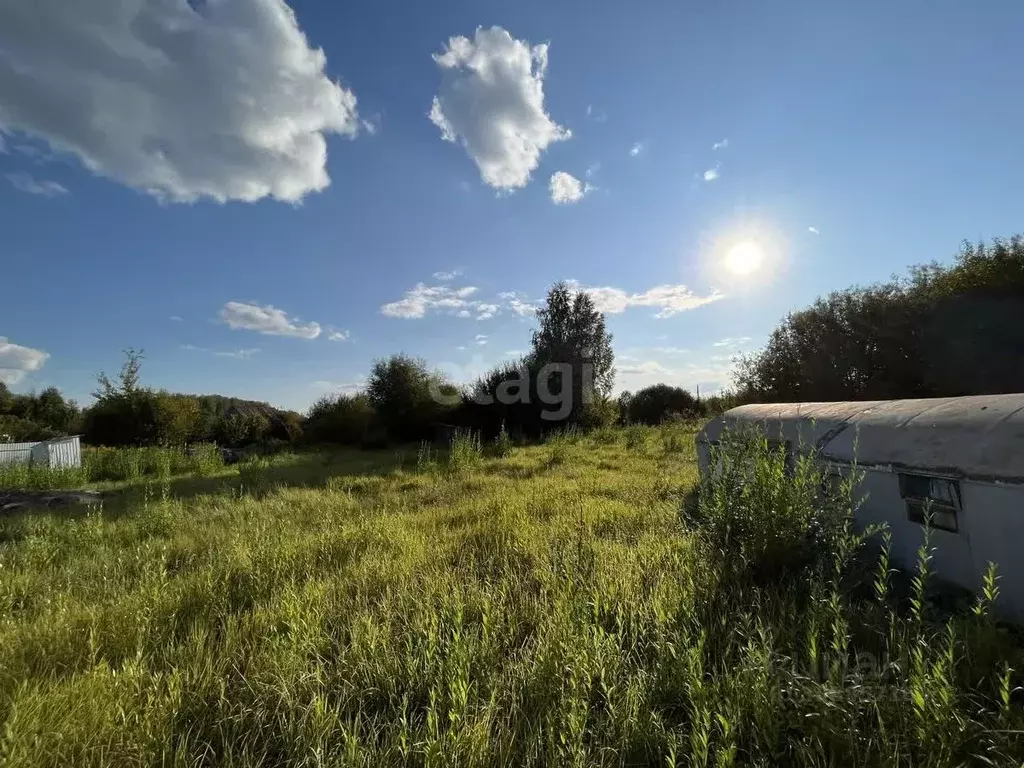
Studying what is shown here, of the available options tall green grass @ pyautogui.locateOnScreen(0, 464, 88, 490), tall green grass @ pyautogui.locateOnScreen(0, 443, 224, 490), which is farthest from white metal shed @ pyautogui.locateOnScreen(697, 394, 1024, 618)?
tall green grass @ pyautogui.locateOnScreen(0, 464, 88, 490)

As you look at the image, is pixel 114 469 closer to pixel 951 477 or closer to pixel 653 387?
pixel 951 477

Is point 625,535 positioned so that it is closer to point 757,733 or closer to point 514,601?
point 514,601

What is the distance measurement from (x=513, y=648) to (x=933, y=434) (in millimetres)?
2836

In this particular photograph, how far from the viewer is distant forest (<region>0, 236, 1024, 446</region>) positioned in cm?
891

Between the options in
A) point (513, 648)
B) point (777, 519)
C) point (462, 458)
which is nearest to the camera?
point (513, 648)

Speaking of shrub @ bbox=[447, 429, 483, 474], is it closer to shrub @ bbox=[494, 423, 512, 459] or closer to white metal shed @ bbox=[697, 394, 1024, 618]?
shrub @ bbox=[494, 423, 512, 459]

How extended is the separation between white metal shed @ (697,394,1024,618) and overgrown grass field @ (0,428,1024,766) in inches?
6.6

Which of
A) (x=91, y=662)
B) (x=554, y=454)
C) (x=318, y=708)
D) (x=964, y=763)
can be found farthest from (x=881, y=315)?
(x=91, y=662)

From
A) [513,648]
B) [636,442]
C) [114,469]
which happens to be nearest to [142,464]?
[114,469]

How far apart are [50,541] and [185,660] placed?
324 cm

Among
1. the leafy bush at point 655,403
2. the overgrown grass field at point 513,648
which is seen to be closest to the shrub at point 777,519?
the overgrown grass field at point 513,648
